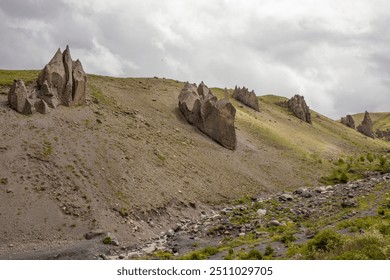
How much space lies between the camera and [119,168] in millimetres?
51938

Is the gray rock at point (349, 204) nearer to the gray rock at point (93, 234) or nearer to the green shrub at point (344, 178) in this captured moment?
the green shrub at point (344, 178)

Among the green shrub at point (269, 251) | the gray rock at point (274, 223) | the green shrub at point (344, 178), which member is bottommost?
the green shrub at point (269, 251)

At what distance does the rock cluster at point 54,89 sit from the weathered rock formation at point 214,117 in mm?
25076

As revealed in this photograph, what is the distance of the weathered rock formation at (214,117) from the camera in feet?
257

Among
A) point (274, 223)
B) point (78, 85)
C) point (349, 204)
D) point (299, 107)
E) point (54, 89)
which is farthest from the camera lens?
point (299, 107)

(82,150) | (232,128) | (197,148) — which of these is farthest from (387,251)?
(232,128)

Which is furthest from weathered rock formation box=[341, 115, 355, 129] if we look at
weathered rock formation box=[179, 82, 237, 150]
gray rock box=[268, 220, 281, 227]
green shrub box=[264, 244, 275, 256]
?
green shrub box=[264, 244, 275, 256]

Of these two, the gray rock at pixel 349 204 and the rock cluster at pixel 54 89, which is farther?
the rock cluster at pixel 54 89

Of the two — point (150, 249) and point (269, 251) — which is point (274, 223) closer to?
point (269, 251)

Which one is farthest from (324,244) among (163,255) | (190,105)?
(190,105)

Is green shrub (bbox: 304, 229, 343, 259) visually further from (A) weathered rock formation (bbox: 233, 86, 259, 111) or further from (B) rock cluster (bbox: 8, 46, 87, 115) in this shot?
(A) weathered rock formation (bbox: 233, 86, 259, 111)

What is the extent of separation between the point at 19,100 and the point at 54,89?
6.97 metres

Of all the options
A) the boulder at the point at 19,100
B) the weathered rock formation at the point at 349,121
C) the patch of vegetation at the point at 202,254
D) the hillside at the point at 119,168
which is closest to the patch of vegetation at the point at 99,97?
the hillside at the point at 119,168
